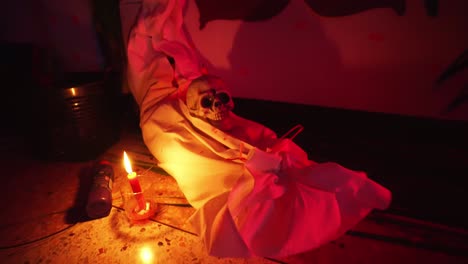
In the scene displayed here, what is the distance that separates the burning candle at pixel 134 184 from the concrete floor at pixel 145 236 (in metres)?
0.08

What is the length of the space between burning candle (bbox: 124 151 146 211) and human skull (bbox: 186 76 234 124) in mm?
327

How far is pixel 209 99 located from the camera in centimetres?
95

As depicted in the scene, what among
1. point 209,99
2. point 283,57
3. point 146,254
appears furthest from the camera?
point 283,57

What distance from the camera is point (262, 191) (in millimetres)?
741

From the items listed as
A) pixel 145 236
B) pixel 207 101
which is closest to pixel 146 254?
pixel 145 236

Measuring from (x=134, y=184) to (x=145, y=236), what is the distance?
0.19 metres

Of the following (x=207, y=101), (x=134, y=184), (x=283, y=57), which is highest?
(x=283, y=57)

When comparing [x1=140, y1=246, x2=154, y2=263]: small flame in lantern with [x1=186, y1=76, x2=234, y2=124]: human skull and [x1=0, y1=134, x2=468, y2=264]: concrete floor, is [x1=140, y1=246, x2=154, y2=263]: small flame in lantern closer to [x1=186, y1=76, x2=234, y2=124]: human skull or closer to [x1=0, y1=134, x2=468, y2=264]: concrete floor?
[x1=0, y1=134, x2=468, y2=264]: concrete floor

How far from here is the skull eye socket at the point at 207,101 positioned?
95 cm

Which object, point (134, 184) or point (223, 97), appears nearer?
point (134, 184)

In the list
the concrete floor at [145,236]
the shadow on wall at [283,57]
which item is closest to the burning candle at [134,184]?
the concrete floor at [145,236]

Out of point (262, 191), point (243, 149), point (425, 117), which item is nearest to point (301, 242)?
point (262, 191)

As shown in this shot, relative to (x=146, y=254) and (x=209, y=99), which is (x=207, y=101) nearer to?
(x=209, y=99)

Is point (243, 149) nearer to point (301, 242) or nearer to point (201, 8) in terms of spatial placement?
point (301, 242)
